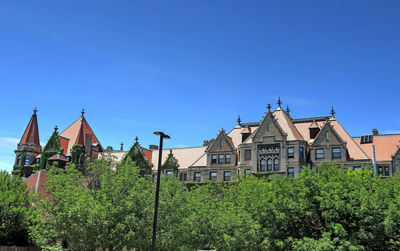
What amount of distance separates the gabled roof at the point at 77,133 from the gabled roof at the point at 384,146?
47552 mm

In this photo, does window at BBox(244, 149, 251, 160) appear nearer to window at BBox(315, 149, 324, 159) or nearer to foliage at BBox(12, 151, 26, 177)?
window at BBox(315, 149, 324, 159)

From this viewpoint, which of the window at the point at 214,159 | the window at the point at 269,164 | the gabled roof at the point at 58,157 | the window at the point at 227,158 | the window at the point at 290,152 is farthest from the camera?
the gabled roof at the point at 58,157

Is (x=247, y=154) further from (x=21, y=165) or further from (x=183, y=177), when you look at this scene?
(x=21, y=165)

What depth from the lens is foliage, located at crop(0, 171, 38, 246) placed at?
127ft

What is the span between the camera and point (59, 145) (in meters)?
71.9

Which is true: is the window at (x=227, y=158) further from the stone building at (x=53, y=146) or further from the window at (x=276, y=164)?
the stone building at (x=53, y=146)

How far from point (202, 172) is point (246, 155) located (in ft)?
26.8

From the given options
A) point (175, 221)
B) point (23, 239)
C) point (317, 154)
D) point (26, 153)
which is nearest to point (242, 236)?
point (175, 221)

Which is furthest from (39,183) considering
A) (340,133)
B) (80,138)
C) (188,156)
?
(340,133)

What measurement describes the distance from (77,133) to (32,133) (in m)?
8.96

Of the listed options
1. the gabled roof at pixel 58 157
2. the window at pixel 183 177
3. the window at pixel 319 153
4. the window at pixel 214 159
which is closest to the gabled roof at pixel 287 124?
the window at pixel 319 153

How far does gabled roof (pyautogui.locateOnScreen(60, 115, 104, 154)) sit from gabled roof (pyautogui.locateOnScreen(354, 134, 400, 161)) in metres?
47.6

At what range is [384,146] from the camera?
190 feet

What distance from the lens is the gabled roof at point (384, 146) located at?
56.2 m
